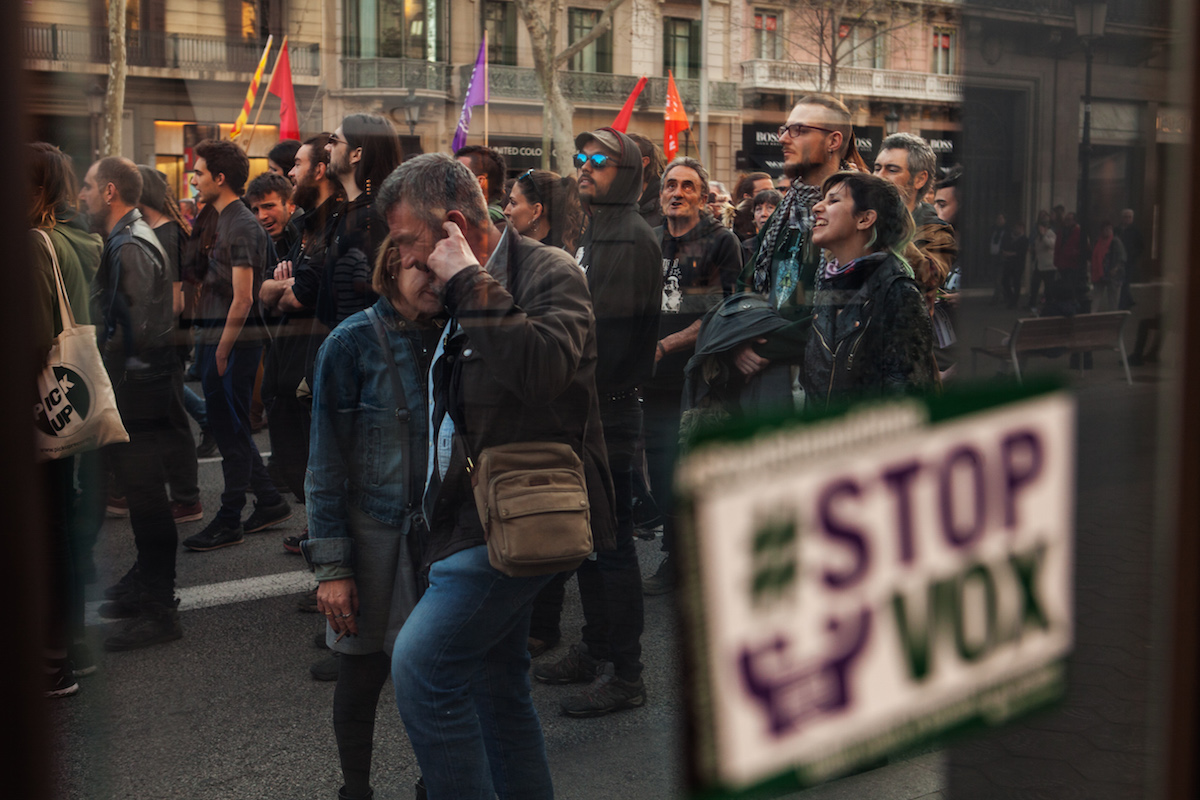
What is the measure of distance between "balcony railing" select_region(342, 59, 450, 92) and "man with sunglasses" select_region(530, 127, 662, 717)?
0.81 ft

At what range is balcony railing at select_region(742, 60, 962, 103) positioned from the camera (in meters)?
1.84

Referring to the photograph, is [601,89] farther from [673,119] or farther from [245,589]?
[245,589]

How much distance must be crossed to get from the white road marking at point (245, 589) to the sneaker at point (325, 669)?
0.60m

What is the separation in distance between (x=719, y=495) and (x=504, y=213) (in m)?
0.84

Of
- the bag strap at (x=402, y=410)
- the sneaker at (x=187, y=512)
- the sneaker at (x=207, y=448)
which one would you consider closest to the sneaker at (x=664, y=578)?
the bag strap at (x=402, y=410)

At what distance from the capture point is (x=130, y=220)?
195cm

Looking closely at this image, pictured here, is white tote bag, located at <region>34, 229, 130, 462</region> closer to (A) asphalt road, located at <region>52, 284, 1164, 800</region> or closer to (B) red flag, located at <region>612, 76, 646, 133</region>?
(A) asphalt road, located at <region>52, 284, 1164, 800</region>

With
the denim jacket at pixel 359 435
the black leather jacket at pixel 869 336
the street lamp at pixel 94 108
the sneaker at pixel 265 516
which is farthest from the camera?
the sneaker at pixel 265 516

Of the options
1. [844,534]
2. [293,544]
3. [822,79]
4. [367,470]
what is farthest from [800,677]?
[293,544]

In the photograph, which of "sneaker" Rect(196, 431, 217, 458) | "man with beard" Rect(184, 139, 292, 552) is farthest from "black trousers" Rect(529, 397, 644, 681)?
"sneaker" Rect(196, 431, 217, 458)

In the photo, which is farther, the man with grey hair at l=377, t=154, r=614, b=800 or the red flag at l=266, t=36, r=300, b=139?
the man with grey hair at l=377, t=154, r=614, b=800

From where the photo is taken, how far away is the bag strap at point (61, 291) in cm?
146

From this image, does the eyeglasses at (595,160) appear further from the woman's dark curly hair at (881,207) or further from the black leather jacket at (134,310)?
the black leather jacket at (134,310)

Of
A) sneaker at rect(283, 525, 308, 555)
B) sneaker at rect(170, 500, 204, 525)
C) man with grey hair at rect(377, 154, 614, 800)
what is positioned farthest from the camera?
sneaker at rect(283, 525, 308, 555)
